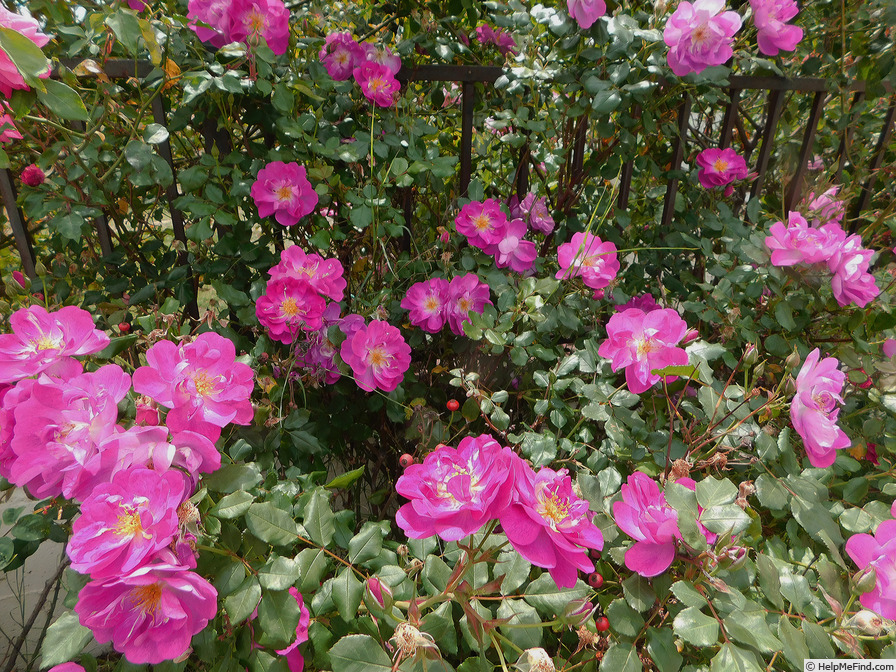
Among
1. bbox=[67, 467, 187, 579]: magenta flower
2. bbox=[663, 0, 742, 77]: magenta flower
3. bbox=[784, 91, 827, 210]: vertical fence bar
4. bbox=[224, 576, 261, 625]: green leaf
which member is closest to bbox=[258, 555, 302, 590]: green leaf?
bbox=[224, 576, 261, 625]: green leaf

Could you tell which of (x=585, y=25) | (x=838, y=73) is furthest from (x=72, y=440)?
(x=838, y=73)

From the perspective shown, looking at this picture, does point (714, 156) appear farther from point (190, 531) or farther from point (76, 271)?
point (76, 271)

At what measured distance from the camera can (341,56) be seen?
133 cm

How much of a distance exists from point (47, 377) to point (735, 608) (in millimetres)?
849

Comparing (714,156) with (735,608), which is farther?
(714,156)

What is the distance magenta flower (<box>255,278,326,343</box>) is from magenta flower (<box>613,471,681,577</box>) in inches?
28.8

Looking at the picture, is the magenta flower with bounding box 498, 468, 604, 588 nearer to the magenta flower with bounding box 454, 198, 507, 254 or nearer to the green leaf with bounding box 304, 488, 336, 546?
the green leaf with bounding box 304, 488, 336, 546

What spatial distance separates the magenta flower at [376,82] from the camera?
50.3 inches

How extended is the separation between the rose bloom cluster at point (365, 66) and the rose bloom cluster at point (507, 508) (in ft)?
3.29

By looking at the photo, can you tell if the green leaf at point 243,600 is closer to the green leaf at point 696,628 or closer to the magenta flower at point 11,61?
the green leaf at point 696,628

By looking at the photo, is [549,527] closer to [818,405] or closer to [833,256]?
[818,405]

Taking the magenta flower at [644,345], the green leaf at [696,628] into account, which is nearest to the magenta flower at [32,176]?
the magenta flower at [644,345]

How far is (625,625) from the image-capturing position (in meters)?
0.63

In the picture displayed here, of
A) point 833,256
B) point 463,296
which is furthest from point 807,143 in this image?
point 463,296
